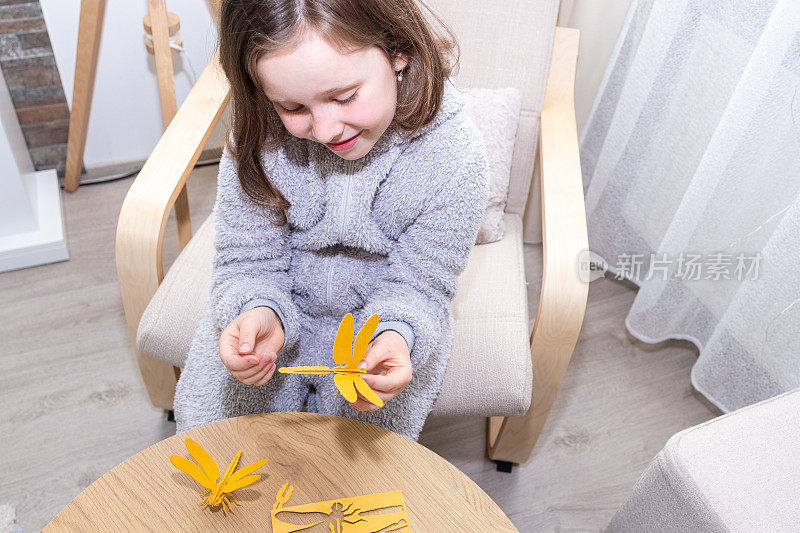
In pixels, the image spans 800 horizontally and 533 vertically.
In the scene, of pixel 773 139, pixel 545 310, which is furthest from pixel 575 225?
pixel 773 139

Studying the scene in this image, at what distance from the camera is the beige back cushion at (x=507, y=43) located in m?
1.26

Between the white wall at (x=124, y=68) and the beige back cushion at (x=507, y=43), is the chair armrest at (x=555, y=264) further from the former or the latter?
the white wall at (x=124, y=68)

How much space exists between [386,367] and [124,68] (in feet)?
4.24

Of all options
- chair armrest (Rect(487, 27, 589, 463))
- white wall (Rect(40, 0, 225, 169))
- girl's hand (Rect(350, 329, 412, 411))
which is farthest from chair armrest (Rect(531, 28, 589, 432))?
white wall (Rect(40, 0, 225, 169))

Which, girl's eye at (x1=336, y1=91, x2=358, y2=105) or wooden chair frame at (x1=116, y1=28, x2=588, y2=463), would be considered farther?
wooden chair frame at (x1=116, y1=28, x2=588, y2=463)

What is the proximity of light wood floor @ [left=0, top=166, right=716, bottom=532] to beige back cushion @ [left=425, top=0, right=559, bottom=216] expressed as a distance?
0.56 metres

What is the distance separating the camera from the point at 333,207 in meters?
0.92

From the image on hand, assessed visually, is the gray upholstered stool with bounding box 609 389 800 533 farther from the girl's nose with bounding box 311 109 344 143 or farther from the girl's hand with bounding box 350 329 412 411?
the girl's nose with bounding box 311 109 344 143

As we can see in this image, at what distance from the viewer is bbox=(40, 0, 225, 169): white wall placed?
1619 millimetres

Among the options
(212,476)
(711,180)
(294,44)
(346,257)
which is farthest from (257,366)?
(711,180)

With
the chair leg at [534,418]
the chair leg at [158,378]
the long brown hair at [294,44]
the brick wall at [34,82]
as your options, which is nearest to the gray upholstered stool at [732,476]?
the chair leg at [534,418]

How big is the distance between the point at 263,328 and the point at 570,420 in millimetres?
805

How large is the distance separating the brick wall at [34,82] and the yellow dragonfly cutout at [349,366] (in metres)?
1.32

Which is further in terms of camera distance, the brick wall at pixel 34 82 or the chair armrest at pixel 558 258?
the brick wall at pixel 34 82
